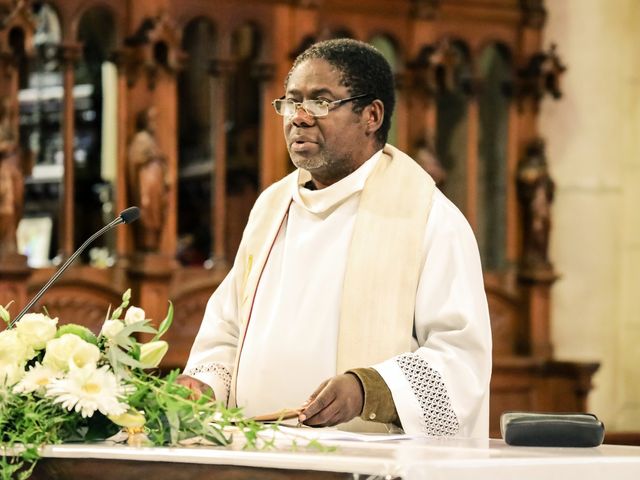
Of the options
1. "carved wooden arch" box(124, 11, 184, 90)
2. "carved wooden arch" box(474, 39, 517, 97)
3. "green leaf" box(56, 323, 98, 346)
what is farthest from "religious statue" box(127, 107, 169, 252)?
"green leaf" box(56, 323, 98, 346)

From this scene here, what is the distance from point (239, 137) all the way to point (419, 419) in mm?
6272

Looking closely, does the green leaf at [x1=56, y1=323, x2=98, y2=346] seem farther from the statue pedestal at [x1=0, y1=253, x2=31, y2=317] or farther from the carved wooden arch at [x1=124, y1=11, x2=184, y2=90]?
the carved wooden arch at [x1=124, y1=11, x2=184, y2=90]

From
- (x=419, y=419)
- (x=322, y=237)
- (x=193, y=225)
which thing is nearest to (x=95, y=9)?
(x=193, y=225)

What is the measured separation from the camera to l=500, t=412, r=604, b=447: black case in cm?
331

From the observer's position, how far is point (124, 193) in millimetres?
9148

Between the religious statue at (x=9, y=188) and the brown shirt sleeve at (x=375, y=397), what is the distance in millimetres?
5125

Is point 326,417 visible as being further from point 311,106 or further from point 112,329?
point 311,106

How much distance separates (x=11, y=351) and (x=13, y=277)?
5.46 m

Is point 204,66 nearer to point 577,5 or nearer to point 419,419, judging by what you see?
point 577,5

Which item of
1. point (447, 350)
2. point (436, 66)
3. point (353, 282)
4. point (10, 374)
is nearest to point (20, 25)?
point (436, 66)

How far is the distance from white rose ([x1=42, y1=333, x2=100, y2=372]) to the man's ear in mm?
1326

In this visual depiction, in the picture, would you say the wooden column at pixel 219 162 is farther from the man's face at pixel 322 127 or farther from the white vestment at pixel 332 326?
the man's face at pixel 322 127

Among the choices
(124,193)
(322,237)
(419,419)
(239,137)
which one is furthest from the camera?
(239,137)

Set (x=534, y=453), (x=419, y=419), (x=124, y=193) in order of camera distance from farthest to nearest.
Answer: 1. (x=124, y=193)
2. (x=419, y=419)
3. (x=534, y=453)
